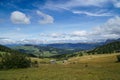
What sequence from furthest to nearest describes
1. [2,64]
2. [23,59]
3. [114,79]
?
[23,59] < [2,64] < [114,79]

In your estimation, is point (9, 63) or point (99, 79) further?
point (9, 63)

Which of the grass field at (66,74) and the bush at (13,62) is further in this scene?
the bush at (13,62)

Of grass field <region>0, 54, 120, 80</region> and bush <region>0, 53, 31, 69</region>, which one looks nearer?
grass field <region>0, 54, 120, 80</region>

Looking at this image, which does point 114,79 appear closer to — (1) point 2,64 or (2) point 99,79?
(2) point 99,79

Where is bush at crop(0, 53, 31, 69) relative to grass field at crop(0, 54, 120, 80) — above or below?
above

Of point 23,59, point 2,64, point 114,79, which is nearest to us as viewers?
point 114,79

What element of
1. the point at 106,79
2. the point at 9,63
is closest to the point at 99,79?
the point at 106,79

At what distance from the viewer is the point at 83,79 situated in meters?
41.9

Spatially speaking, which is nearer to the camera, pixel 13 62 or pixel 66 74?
pixel 66 74

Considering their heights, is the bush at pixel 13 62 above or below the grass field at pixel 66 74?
above

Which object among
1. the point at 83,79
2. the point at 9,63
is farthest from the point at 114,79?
the point at 9,63

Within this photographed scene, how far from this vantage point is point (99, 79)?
40.6m

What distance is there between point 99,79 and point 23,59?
7763cm

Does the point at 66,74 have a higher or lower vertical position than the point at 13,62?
lower
